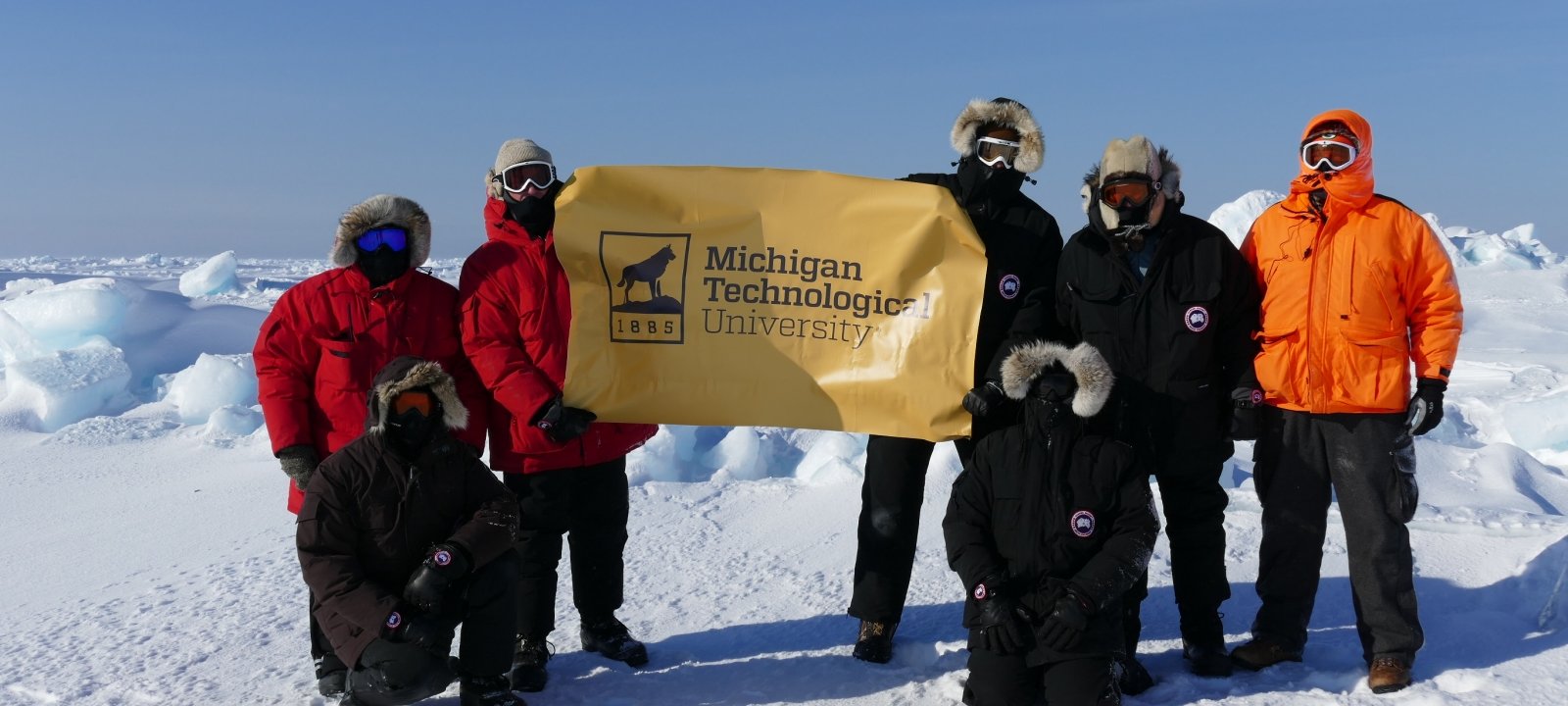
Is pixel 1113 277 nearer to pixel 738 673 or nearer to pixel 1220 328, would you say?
pixel 1220 328

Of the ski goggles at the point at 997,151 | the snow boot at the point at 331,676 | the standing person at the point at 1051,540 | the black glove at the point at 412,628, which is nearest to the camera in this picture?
the black glove at the point at 412,628

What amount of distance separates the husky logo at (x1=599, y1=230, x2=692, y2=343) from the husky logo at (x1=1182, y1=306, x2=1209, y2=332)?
1661 mm

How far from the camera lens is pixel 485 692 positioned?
10.3ft

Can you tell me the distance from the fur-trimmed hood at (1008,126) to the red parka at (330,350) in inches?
73.8

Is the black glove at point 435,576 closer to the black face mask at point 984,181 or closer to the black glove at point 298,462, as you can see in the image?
the black glove at point 298,462

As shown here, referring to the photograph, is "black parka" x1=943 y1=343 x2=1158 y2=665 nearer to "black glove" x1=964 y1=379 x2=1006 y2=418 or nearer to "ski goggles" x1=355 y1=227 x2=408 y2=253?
"black glove" x1=964 y1=379 x2=1006 y2=418

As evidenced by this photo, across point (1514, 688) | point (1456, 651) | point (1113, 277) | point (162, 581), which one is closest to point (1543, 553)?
point (1456, 651)

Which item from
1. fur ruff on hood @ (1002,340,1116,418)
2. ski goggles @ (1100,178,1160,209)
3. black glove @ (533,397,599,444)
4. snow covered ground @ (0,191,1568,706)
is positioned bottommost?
snow covered ground @ (0,191,1568,706)

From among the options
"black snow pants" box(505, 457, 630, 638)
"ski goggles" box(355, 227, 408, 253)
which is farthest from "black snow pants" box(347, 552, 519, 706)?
"ski goggles" box(355, 227, 408, 253)

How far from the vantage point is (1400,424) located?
3436mm

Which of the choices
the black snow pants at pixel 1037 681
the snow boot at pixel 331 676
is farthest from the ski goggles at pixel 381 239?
the black snow pants at pixel 1037 681

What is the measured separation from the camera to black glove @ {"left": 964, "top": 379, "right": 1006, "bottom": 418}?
346 centimetres

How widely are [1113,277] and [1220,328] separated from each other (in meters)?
0.45

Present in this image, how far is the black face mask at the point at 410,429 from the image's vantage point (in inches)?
121
